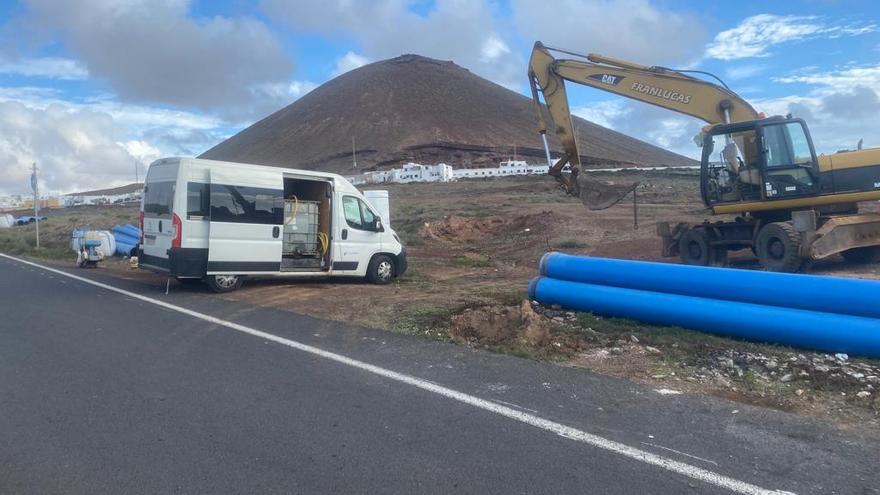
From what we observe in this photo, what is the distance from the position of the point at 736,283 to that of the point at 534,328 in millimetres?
2474

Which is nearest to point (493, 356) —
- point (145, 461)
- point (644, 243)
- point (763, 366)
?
point (763, 366)

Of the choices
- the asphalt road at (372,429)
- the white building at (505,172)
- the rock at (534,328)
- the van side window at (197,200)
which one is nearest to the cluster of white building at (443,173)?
the white building at (505,172)

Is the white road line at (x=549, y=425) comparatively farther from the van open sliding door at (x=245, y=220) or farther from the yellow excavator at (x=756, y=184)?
the yellow excavator at (x=756, y=184)

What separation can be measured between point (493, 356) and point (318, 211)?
8.01 metres

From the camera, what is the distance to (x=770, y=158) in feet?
46.0

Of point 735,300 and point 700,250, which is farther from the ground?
point 700,250

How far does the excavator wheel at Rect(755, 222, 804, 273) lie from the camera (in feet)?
44.6

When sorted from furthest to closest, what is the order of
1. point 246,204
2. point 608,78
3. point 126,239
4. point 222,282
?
point 126,239 < point 608,78 < point 222,282 < point 246,204

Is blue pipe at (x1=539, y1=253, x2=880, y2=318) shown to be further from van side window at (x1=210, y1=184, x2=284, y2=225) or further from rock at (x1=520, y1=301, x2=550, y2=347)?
van side window at (x1=210, y1=184, x2=284, y2=225)

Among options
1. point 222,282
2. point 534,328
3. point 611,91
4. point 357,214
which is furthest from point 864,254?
point 222,282

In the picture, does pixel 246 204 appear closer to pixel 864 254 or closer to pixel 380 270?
pixel 380 270

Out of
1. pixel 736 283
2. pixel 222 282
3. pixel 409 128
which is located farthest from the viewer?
pixel 409 128

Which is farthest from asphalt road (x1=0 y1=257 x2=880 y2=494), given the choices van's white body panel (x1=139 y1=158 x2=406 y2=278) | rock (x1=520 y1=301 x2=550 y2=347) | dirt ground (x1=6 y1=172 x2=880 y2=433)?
van's white body panel (x1=139 y1=158 x2=406 y2=278)

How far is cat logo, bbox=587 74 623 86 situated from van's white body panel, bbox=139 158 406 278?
20.7 feet
